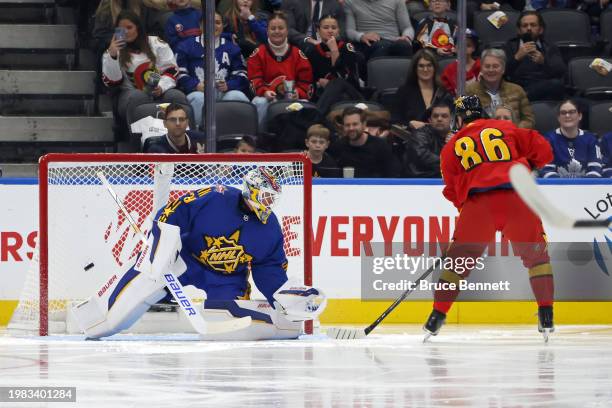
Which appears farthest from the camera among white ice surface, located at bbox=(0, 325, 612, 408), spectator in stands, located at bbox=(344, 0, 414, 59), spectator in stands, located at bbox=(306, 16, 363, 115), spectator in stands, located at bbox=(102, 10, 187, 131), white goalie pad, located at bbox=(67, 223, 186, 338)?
spectator in stands, located at bbox=(344, 0, 414, 59)

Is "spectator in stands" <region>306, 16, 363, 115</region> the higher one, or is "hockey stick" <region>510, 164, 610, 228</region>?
"spectator in stands" <region>306, 16, 363, 115</region>

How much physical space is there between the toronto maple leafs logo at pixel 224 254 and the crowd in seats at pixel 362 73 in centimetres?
129

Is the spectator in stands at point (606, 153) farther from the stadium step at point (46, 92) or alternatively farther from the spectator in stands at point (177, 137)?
the stadium step at point (46, 92)

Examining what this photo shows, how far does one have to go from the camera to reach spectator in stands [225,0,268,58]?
9195 mm

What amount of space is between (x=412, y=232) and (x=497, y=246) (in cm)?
49

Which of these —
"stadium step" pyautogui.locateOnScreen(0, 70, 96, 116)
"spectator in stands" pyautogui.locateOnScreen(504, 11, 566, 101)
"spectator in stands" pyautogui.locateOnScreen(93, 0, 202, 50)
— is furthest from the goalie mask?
"stadium step" pyautogui.locateOnScreen(0, 70, 96, 116)

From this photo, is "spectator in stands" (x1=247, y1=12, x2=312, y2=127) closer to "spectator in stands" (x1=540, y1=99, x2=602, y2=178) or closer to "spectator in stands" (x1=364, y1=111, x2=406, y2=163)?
"spectator in stands" (x1=364, y1=111, x2=406, y2=163)

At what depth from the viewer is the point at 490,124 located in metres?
6.80

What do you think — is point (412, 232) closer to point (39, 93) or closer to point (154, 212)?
point (154, 212)

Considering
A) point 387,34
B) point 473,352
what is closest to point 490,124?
point 473,352

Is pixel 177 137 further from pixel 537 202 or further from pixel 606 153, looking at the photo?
pixel 537 202

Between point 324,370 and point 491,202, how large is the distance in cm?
166

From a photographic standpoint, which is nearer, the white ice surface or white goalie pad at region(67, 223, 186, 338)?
the white ice surface

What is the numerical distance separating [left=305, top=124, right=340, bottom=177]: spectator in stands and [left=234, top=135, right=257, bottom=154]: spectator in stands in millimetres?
320
